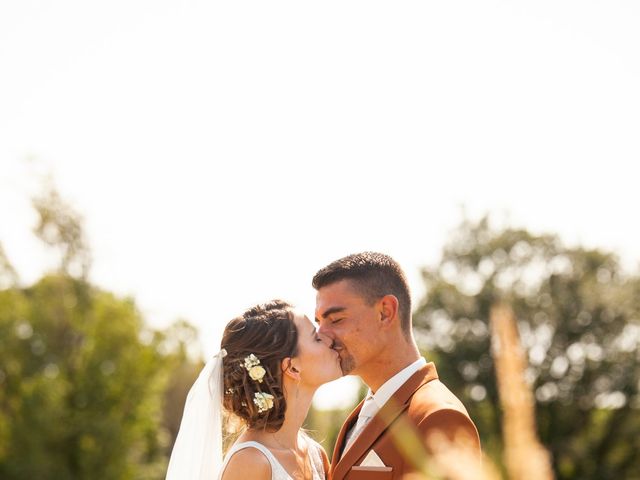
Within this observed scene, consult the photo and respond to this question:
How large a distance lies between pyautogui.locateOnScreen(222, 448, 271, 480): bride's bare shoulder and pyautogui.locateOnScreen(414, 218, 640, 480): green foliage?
85.5 feet

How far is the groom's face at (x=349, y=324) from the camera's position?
15.8 ft

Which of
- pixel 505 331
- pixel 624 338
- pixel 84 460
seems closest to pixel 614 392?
pixel 624 338

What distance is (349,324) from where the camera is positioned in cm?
487

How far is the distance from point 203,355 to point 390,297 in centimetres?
3922

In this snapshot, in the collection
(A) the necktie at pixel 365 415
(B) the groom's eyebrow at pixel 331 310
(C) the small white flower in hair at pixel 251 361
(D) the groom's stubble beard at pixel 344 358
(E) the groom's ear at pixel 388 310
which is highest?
(B) the groom's eyebrow at pixel 331 310

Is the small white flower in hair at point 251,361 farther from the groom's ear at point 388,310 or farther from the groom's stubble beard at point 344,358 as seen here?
the groom's ear at point 388,310

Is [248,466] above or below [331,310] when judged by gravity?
below

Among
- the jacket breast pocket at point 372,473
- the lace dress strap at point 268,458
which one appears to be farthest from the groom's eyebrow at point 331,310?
the jacket breast pocket at point 372,473

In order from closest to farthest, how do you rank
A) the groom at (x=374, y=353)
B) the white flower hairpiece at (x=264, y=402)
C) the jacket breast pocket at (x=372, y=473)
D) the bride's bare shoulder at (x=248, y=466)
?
the jacket breast pocket at (x=372, y=473), the groom at (x=374, y=353), the bride's bare shoulder at (x=248, y=466), the white flower hairpiece at (x=264, y=402)

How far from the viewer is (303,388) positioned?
194 inches

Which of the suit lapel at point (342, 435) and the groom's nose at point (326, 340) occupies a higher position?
the groom's nose at point (326, 340)

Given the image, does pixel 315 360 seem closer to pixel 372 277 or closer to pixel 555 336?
pixel 372 277

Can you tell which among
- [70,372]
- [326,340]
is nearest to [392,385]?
[326,340]

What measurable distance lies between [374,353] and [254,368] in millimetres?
714
